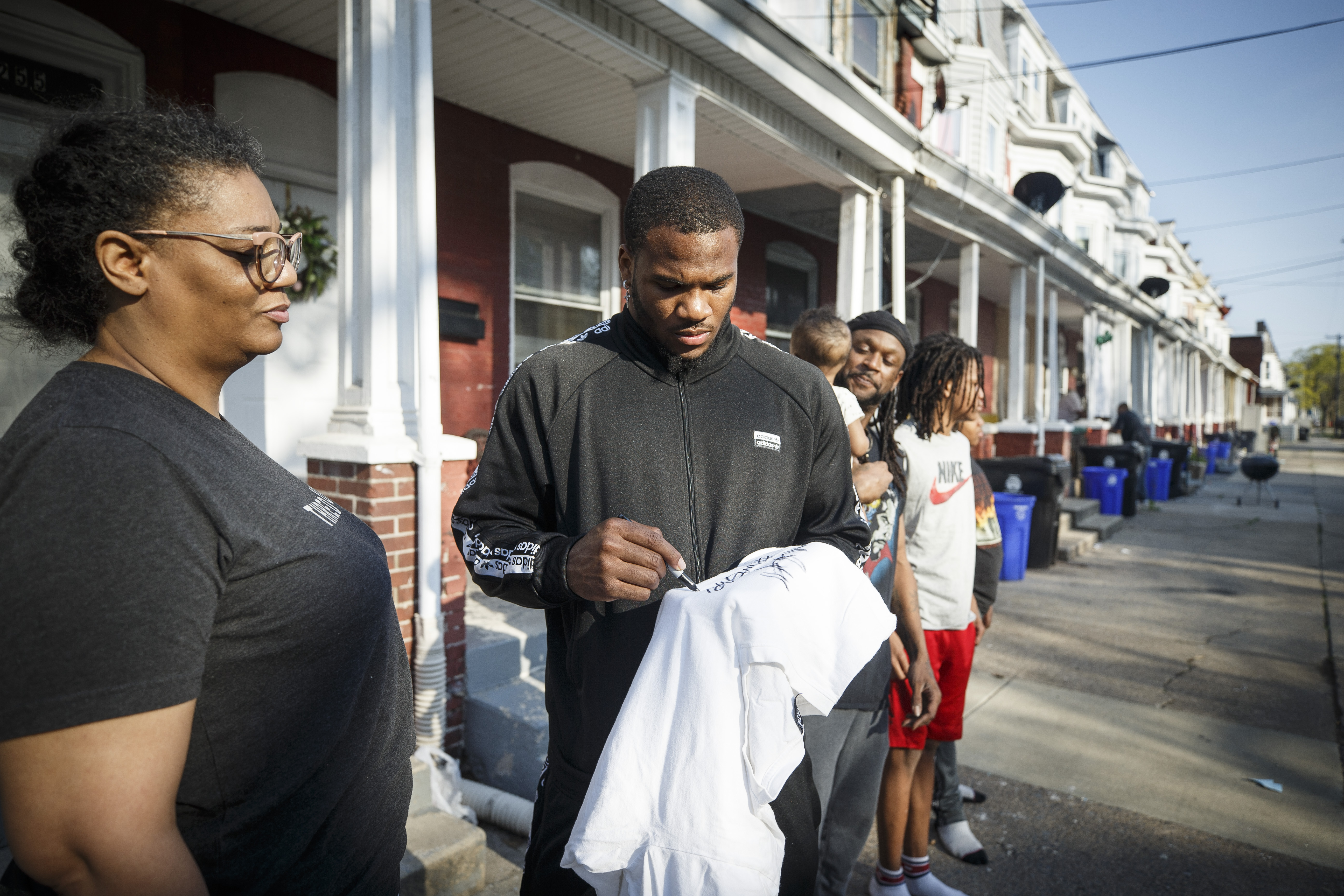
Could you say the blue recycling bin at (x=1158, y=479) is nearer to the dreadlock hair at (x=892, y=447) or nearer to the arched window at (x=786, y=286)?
the arched window at (x=786, y=286)

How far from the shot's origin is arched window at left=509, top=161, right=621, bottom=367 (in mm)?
6832

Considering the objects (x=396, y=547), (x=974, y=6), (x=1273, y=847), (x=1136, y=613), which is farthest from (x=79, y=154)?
(x=974, y=6)

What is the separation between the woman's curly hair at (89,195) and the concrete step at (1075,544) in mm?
10075

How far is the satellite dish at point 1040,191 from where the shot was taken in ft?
40.2

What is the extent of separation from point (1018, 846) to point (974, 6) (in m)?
15.1

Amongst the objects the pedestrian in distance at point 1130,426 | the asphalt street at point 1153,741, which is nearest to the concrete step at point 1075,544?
the asphalt street at point 1153,741

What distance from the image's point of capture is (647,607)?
161 centimetres

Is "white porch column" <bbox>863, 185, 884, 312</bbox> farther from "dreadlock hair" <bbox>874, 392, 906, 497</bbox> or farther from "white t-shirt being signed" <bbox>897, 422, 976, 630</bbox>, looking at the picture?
"white t-shirt being signed" <bbox>897, 422, 976, 630</bbox>

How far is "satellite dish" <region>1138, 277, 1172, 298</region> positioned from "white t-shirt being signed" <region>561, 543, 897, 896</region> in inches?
998

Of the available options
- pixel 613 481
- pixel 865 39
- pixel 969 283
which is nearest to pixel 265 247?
pixel 613 481

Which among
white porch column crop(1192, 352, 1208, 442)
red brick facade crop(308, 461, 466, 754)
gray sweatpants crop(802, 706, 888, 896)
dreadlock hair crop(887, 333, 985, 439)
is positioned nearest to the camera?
gray sweatpants crop(802, 706, 888, 896)

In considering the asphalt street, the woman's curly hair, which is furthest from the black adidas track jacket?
the asphalt street

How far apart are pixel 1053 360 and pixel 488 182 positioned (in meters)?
11.8

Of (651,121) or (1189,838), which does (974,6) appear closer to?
(651,121)
